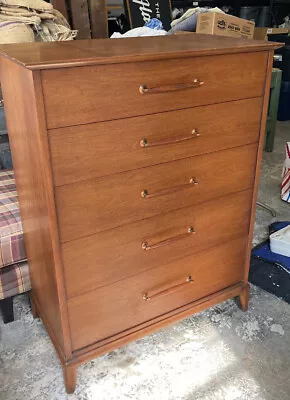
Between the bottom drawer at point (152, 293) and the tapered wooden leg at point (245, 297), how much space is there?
0.06 metres

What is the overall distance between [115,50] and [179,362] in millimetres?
1011

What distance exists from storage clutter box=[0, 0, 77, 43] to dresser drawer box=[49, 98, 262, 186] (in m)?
0.94

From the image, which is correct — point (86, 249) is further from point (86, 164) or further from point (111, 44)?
point (111, 44)

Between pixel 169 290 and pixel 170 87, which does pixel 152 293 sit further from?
pixel 170 87

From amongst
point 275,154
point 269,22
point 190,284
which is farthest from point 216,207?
point 269,22

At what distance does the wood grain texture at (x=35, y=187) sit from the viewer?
3.12ft

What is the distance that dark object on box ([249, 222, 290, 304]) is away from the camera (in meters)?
1.71

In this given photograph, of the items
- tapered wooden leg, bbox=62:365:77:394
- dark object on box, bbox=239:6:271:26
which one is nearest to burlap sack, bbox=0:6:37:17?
tapered wooden leg, bbox=62:365:77:394

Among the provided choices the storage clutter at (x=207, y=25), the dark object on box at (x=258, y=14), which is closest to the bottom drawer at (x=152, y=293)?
the storage clutter at (x=207, y=25)

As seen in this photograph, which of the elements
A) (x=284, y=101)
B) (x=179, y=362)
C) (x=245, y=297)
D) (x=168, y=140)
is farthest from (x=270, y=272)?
(x=284, y=101)

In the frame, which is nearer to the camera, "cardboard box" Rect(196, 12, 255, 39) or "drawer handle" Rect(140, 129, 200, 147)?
"drawer handle" Rect(140, 129, 200, 147)

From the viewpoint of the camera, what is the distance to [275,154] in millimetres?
3195

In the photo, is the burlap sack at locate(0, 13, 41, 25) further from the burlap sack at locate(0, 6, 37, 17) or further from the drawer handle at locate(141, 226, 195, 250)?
the drawer handle at locate(141, 226, 195, 250)

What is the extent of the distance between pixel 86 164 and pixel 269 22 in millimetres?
4009
